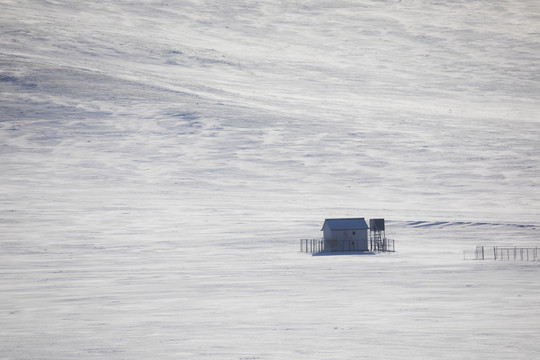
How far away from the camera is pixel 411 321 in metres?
21.8

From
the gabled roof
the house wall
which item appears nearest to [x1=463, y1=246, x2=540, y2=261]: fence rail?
the house wall

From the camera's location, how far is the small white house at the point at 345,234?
41.9m

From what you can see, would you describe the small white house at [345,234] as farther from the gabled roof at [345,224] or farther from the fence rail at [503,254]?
the fence rail at [503,254]

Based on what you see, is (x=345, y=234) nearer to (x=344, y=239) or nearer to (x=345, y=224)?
(x=344, y=239)

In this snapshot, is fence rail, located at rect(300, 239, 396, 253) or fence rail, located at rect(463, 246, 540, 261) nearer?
fence rail, located at rect(463, 246, 540, 261)

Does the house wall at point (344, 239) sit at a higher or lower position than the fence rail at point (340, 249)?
higher

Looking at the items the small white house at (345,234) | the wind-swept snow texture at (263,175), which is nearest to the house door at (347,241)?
the small white house at (345,234)

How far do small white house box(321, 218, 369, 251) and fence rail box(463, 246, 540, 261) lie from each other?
5.65 m

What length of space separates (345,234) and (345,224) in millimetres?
548

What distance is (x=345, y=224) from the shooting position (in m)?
42.2

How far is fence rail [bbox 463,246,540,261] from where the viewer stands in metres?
37.4

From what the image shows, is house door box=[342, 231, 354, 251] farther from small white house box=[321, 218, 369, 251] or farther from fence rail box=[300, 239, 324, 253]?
fence rail box=[300, 239, 324, 253]

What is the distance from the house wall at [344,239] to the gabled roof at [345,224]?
0.56 ft

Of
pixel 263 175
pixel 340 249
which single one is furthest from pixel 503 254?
pixel 263 175
